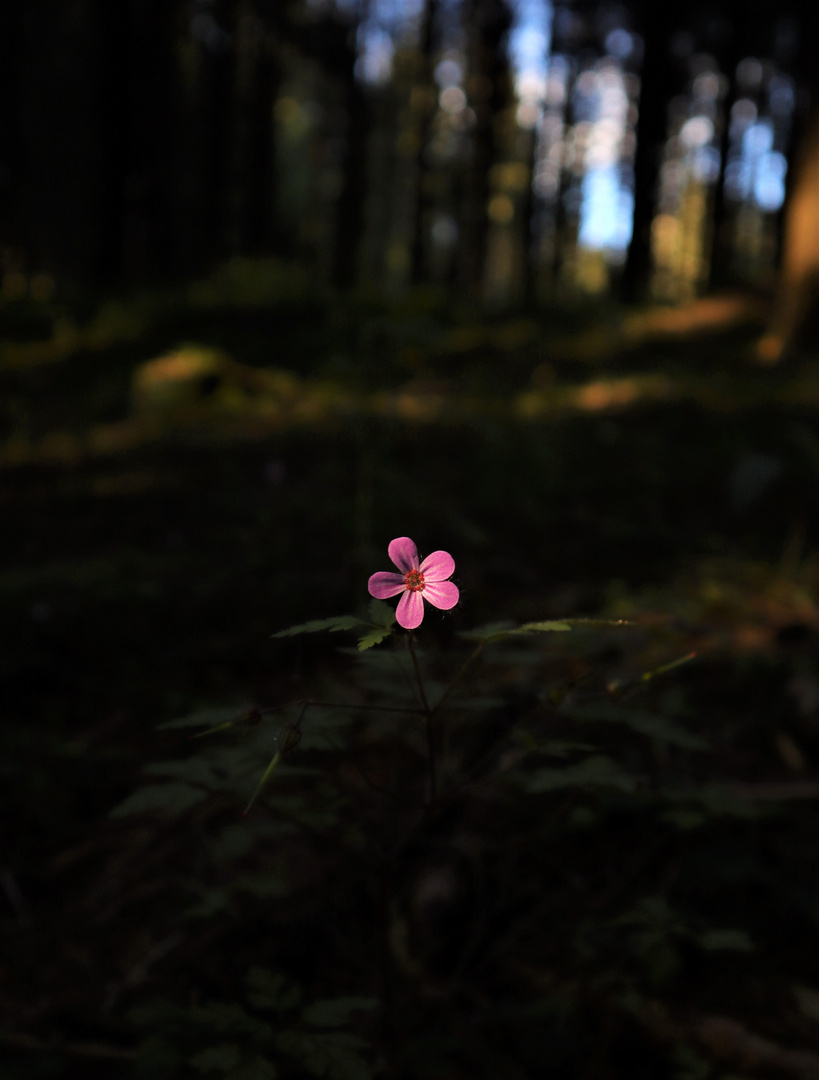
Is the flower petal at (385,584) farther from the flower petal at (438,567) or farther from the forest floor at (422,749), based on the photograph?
the forest floor at (422,749)

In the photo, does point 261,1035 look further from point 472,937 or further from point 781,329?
point 781,329

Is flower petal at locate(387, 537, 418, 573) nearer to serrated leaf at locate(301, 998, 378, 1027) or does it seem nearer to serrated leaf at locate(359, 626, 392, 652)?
serrated leaf at locate(359, 626, 392, 652)

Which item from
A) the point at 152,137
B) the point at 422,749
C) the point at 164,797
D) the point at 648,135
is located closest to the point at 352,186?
the point at 152,137

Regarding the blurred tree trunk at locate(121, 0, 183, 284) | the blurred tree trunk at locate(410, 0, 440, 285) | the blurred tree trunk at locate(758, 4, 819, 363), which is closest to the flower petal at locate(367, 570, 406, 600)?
the blurred tree trunk at locate(758, 4, 819, 363)

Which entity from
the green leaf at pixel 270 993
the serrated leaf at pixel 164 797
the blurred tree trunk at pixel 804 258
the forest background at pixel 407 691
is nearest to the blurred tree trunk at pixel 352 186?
the forest background at pixel 407 691

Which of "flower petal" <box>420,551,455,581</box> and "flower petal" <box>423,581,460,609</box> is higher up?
"flower petal" <box>420,551,455,581</box>

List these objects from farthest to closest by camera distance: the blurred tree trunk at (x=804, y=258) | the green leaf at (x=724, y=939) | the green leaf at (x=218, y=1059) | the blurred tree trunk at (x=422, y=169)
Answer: the blurred tree trunk at (x=422, y=169) → the blurred tree trunk at (x=804, y=258) → the green leaf at (x=724, y=939) → the green leaf at (x=218, y=1059)

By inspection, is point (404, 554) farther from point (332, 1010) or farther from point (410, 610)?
point (332, 1010)
